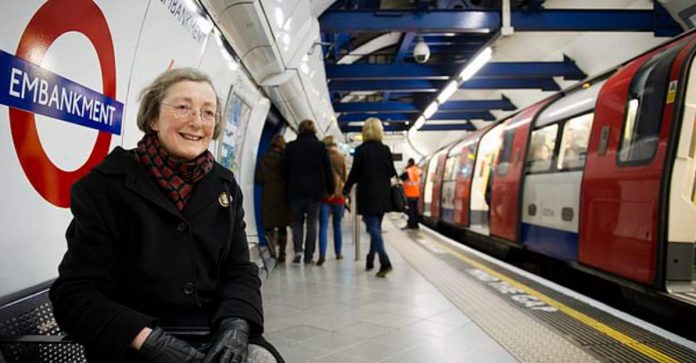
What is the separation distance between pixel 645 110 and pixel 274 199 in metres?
4.36

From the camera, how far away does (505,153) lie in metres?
7.28

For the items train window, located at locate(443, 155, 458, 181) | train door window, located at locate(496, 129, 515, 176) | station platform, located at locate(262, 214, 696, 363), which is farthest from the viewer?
train window, located at locate(443, 155, 458, 181)

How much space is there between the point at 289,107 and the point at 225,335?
621cm

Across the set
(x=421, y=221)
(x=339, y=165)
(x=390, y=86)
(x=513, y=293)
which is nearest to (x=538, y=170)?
(x=513, y=293)

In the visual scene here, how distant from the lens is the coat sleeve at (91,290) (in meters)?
1.39

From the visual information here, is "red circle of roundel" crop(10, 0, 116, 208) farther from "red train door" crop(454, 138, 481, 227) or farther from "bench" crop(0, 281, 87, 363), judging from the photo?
"red train door" crop(454, 138, 481, 227)

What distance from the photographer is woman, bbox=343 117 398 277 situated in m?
5.59

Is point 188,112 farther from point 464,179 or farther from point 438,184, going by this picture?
point 438,184

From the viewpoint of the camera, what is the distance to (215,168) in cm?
186

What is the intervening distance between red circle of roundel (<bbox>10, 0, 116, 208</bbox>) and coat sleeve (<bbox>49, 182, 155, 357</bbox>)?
61 centimetres

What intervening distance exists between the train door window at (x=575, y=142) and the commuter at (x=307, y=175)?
2.85 metres

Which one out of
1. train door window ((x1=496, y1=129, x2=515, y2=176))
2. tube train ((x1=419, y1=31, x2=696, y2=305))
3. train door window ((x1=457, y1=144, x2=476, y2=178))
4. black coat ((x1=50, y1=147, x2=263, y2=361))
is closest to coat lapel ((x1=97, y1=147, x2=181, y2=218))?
black coat ((x1=50, y1=147, x2=263, y2=361))

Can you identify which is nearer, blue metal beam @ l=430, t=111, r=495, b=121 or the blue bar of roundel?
the blue bar of roundel

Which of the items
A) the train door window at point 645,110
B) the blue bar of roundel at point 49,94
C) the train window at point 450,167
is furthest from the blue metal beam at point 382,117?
the blue bar of roundel at point 49,94
